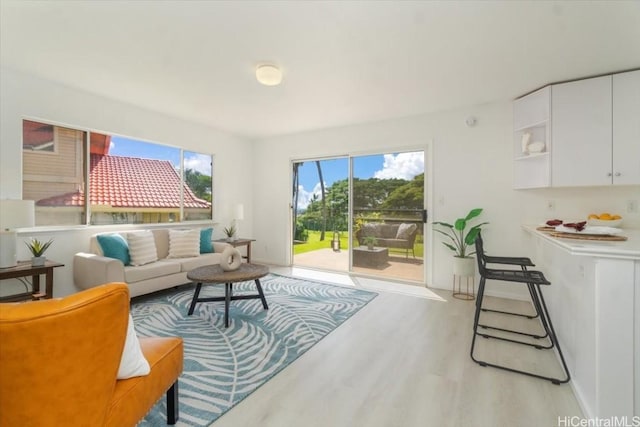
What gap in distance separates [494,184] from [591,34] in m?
1.81

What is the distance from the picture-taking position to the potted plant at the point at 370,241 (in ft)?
15.3

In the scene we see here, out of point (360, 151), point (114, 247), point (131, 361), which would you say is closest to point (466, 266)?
point (360, 151)

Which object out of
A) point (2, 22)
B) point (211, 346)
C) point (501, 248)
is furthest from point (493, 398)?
point (2, 22)

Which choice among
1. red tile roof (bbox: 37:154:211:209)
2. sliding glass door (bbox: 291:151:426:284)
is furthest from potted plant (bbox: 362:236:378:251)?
red tile roof (bbox: 37:154:211:209)

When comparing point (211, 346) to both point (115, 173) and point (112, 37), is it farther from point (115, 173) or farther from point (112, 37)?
point (115, 173)

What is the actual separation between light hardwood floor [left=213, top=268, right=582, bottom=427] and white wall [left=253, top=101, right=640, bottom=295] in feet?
4.95

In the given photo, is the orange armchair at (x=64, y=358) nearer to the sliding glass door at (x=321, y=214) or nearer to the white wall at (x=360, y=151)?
the white wall at (x=360, y=151)

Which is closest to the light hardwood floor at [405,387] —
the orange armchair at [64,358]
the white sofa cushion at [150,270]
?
the orange armchair at [64,358]

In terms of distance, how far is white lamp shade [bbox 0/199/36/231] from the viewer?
252 centimetres

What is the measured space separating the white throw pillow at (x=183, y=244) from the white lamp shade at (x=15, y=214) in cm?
150

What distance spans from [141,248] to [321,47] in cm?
314

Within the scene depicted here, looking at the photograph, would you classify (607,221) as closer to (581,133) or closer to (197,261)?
(581,133)

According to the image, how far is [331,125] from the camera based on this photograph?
187 inches

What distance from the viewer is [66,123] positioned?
3.31 meters
